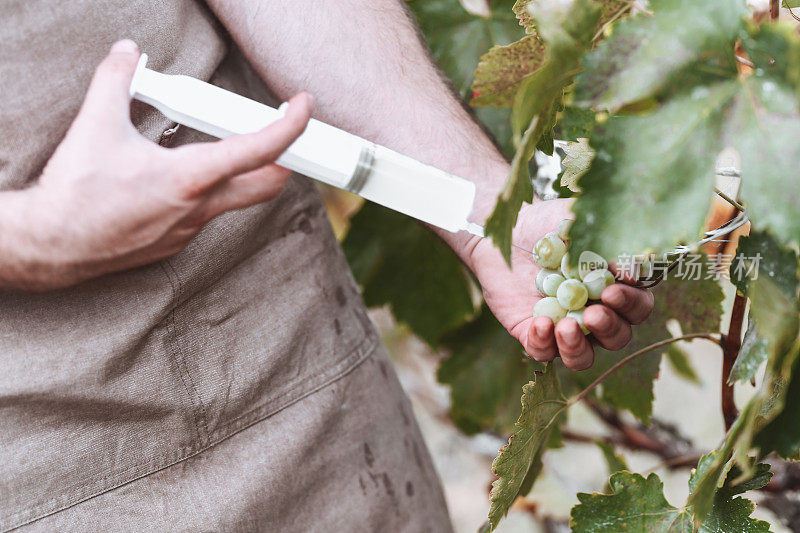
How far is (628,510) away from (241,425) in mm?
355

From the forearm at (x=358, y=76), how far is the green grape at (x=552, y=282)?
126 millimetres

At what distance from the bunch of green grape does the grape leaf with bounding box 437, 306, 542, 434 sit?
20.9 inches

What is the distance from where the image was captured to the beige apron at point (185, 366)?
544mm

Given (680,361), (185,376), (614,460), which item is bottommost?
(680,361)

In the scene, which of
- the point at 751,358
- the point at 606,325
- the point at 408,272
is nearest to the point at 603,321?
the point at 606,325

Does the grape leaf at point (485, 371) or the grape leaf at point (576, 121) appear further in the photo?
the grape leaf at point (485, 371)

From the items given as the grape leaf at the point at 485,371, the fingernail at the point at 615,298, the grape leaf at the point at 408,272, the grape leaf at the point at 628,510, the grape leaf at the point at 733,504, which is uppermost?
the fingernail at the point at 615,298

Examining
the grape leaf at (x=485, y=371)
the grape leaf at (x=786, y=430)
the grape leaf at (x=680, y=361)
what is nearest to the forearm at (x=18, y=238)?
the grape leaf at (x=786, y=430)

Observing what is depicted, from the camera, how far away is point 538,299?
0.57 m

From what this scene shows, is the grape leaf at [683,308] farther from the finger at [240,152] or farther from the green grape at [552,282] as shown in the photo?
the finger at [240,152]

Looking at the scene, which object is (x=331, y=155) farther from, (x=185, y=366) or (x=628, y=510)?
(x=628, y=510)

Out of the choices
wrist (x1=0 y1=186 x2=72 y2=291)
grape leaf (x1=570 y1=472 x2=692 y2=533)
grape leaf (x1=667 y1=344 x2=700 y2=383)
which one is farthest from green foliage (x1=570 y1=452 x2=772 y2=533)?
grape leaf (x1=667 y1=344 x2=700 y2=383)

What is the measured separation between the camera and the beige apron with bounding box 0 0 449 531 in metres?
0.54

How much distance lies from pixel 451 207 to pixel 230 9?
11.6 inches
